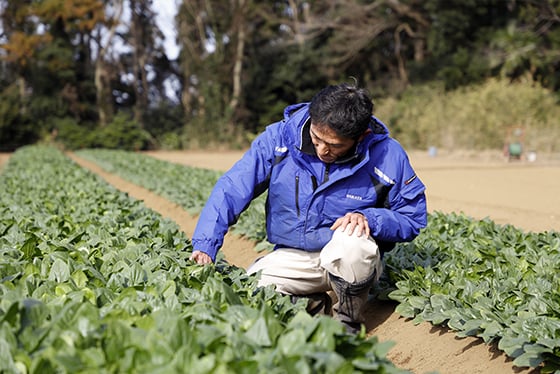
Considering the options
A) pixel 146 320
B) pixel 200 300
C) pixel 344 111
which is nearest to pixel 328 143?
pixel 344 111

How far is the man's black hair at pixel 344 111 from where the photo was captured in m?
3.52

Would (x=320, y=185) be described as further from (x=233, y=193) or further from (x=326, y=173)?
(x=233, y=193)

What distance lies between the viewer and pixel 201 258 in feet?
11.6

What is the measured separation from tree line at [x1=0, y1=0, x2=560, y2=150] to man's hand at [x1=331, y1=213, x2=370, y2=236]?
2959 centimetres

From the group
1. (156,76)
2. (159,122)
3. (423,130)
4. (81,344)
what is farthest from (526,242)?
(156,76)

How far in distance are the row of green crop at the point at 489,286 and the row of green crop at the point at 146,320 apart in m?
1.33

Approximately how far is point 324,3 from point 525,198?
33.3 m

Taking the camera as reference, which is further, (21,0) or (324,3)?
(21,0)

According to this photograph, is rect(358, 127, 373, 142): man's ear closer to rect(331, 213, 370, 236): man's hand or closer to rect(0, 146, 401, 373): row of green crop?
rect(331, 213, 370, 236): man's hand

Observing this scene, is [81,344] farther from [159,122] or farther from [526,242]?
[159,122]

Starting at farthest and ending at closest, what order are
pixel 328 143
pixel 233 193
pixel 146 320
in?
1. pixel 233 193
2. pixel 328 143
3. pixel 146 320

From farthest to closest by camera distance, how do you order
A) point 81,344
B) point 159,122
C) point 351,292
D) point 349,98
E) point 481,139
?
point 159,122
point 481,139
point 351,292
point 349,98
point 81,344

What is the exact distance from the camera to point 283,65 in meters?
42.1

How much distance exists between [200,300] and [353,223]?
136 centimetres
